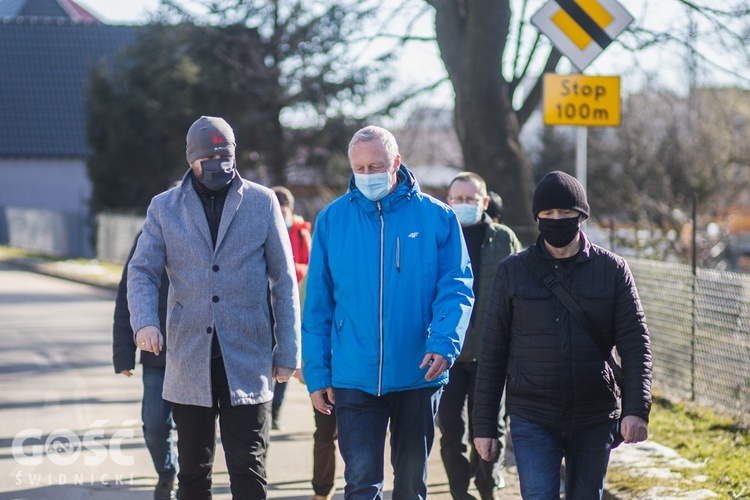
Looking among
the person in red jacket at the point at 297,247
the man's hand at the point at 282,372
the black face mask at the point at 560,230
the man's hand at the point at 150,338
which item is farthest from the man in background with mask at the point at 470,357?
the person in red jacket at the point at 297,247

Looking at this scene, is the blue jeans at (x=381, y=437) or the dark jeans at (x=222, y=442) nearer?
the blue jeans at (x=381, y=437)

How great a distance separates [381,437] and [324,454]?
181cm

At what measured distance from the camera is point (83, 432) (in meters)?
8.57

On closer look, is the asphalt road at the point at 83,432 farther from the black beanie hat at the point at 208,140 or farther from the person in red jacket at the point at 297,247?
the black beanie hat at the point at 208,140

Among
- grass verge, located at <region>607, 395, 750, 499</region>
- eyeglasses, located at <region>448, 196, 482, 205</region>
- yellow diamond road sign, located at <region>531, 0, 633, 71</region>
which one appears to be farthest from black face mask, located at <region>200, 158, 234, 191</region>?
yellow diamond road sign, located at <region>531, 0, 633, 71</region>

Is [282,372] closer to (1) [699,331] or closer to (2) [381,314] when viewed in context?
(2) [381,314]

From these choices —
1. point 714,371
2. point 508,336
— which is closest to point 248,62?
point 714,371

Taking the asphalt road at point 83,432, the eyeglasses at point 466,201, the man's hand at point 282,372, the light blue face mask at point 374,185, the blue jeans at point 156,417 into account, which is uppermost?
the light blue face mask at point 374,185

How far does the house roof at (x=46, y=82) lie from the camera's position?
157 ft

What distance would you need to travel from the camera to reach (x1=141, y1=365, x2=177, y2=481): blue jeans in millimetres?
6059

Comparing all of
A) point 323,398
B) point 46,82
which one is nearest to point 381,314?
point 323,398

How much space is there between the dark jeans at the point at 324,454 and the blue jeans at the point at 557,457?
2.15 m

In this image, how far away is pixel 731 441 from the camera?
7504mm

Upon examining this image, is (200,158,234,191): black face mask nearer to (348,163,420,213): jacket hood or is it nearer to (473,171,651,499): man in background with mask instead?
(348,163,420,213): jacket hood
